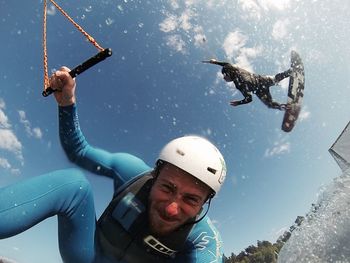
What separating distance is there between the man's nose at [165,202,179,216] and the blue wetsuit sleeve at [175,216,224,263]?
48 cm

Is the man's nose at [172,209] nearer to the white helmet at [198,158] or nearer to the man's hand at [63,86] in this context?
the white helmet at [198,158]

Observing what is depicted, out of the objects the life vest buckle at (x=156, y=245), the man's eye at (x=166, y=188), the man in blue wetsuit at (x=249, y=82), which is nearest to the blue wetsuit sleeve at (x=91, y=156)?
the man's eye at (x=166, y=188)

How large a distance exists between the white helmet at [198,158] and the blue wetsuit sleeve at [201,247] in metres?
0.51

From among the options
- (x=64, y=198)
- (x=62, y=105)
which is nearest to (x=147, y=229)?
(x=64, y=198)

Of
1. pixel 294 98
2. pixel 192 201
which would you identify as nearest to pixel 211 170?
pixel 192 201

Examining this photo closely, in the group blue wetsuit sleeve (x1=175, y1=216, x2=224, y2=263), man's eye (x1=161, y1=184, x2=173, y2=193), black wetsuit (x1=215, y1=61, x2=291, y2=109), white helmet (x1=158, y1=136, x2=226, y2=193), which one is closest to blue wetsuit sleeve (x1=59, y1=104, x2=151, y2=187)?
white helmet (x1=158, y1=136, x2=226, y2=193)

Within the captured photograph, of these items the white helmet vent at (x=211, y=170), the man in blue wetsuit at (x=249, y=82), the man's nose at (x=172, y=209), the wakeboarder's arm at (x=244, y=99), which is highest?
the man in blue wetsuit at (x=249, y=82)

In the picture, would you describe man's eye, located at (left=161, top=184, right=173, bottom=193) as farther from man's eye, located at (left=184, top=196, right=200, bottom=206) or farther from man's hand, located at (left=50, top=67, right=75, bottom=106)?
man's hand, located at (left=50, top=67, right=75, bottom=106)

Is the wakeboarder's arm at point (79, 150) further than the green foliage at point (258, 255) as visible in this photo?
No

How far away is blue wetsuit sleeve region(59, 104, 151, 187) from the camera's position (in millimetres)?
3686

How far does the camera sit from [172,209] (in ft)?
11.5

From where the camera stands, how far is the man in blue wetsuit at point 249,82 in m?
13.3

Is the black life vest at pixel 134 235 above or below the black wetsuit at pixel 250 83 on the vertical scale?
below

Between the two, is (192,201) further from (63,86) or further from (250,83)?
(250,83)
